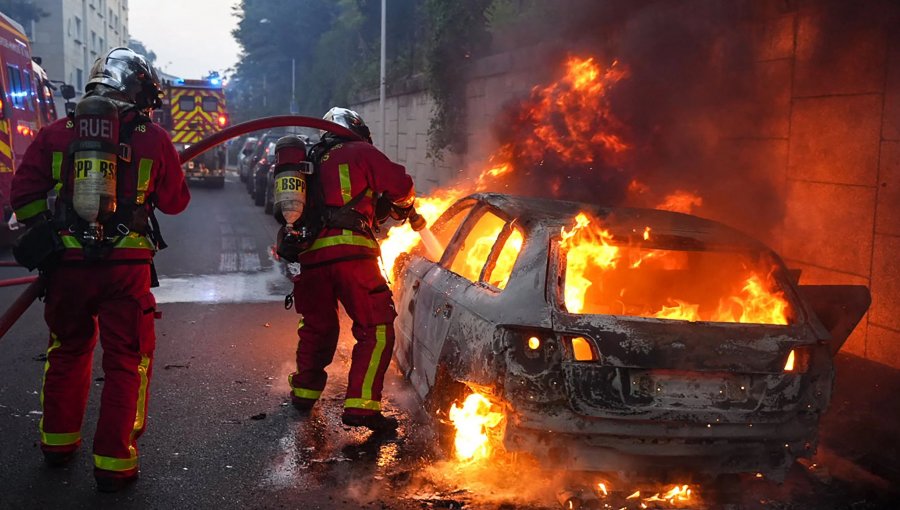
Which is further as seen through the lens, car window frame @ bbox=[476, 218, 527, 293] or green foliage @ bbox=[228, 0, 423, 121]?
green foliage @ bbox=[228, 0, 423, 121]

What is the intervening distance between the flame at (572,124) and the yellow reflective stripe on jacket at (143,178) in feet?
16.0

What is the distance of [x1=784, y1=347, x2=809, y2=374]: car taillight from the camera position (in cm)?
365

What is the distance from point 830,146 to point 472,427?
4.38 metres

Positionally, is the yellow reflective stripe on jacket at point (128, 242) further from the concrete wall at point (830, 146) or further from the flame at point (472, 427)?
the concrete wall at point (830, 146)

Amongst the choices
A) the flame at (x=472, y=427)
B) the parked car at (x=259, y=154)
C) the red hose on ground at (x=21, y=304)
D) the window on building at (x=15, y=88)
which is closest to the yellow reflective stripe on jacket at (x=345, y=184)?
the flame at (x=472, y=427)

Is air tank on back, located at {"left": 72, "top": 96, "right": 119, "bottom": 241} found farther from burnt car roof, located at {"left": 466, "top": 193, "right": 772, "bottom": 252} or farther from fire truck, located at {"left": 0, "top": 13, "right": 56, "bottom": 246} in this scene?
fire truck, located at {"left": 0, "top": 13, "right": 56, "bottom": 246}

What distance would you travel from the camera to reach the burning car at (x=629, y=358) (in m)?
3.49

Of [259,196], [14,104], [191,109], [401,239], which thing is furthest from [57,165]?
[191,109]

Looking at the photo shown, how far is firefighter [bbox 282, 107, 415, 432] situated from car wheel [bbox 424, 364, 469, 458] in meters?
0.56

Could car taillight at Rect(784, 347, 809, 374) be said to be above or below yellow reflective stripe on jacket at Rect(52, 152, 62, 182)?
below

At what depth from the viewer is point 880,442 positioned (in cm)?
478

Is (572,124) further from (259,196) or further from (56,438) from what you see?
(259,196)

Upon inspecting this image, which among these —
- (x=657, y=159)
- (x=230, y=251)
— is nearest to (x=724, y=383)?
(x=657, y=159)

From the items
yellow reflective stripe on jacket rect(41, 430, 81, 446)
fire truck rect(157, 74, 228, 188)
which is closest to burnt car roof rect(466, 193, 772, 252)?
yellow reflective stripe on jacket rect(41, 430, 81, 446)
